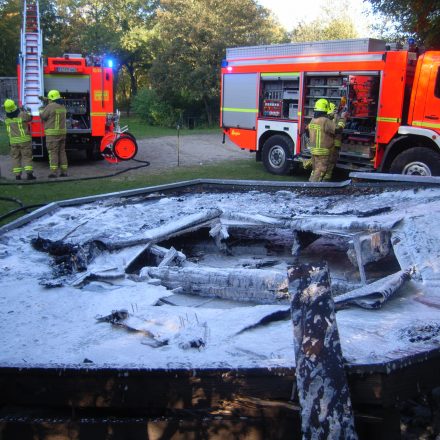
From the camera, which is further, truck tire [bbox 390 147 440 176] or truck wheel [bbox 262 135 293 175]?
truck wheel [bbox 262 135 293 175]

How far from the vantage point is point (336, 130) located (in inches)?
385

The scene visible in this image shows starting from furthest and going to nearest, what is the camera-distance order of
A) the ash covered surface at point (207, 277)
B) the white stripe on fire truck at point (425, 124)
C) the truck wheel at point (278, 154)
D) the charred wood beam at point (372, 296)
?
1. the truck wheel at point (278, 154)
2. the white stripe on fire truck at point (425, 124)
3. the charred wood beam at point (372, 296)
4. the ash covered surface at point (207, 277)

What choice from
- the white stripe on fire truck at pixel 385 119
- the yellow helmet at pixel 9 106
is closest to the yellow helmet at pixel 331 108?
the white stripe on fire truck at pixel 385 119

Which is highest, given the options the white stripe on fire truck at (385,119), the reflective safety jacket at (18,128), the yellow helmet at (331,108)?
the yellow helmet at (331,108)

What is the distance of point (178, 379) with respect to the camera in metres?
2.20

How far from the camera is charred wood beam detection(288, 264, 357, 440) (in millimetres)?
1956

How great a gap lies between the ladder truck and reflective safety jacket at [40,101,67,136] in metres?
1.48

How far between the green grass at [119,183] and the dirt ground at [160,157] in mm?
717

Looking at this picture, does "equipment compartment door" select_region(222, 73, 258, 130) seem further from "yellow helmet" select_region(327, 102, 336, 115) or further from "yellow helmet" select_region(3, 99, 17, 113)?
"yellow helmet" select_region(3, 99, 17, 113)

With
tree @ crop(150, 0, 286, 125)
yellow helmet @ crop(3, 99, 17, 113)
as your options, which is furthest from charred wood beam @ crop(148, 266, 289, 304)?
tree @ crop(150, 0, 286, 125)

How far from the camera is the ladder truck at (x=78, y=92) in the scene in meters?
12.7

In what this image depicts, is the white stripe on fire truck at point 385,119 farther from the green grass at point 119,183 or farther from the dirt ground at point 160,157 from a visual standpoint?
the dirt ground at point 160,157

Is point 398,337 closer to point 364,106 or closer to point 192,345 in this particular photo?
point 192,345

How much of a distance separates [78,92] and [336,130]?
661 cm
